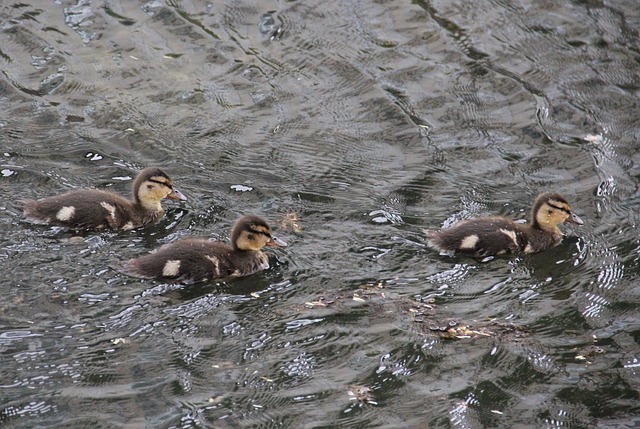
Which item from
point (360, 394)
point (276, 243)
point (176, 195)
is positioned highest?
point (360, 394)

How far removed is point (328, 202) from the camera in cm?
639

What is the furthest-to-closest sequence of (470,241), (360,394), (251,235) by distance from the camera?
(470,241) → (251,235) → (360,394)

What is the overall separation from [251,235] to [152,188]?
30.4 inches

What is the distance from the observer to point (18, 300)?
205 inches

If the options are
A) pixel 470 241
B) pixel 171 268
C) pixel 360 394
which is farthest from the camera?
pixel 470 241

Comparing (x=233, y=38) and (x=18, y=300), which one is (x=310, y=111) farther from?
(x=18, y=300)

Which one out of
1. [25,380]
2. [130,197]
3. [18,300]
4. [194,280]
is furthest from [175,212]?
[25,380]

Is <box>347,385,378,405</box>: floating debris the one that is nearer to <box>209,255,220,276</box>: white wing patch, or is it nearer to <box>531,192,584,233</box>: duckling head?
<box>209,255,220,276</box>: white wing patch

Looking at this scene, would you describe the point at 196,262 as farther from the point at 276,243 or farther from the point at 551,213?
the point at 551,213

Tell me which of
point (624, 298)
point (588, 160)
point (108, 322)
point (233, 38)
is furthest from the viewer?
point (233, 38)

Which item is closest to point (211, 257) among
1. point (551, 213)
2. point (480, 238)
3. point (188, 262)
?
point (188, 262)

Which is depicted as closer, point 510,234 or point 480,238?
→ point 480,238

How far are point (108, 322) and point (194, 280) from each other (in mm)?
654

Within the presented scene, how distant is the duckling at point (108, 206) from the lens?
233 inches
